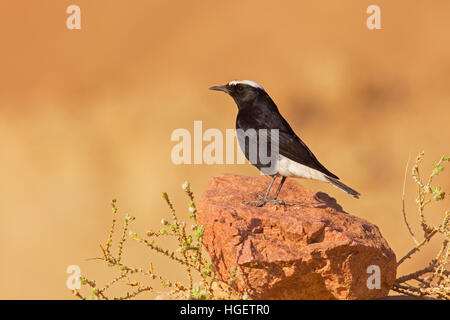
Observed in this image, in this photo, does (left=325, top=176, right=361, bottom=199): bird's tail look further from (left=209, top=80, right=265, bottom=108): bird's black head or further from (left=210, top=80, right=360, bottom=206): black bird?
(left=209, top=80, right=265, bottom=108): bird's black head

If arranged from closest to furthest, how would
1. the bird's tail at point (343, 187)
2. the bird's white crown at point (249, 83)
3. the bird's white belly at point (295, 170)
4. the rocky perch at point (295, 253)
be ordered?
the rocky perch at point (295, 253)
the bird's tail at point (343, 187)
the bird's white belly at point (295, 170)
the bird's white crown at point (249, 83)

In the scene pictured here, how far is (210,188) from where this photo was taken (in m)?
7.16

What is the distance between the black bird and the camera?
669cm

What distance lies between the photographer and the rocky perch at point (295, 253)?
220 inches

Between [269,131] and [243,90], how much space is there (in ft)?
2.76

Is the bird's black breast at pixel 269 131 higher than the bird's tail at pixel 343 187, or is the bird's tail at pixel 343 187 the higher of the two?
the bird's black breast at pixel 269 131

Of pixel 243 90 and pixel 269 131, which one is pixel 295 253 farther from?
pixel 243 90

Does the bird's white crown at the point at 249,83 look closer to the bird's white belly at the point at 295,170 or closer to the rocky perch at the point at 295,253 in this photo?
the bird's white belly at the point at 295,170

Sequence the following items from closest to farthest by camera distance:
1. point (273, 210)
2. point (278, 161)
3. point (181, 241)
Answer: point (181, 241) → point (273, 210) → point (278, 161)

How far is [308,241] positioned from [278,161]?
1.41m

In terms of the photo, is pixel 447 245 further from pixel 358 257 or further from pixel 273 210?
pixel 273 210

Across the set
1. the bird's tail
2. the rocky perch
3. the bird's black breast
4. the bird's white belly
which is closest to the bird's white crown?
the bird's black breast

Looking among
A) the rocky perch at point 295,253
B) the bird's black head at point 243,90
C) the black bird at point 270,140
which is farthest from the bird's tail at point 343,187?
the bird's black head at point 243,90

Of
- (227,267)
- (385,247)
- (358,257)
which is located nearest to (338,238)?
(358,257)
